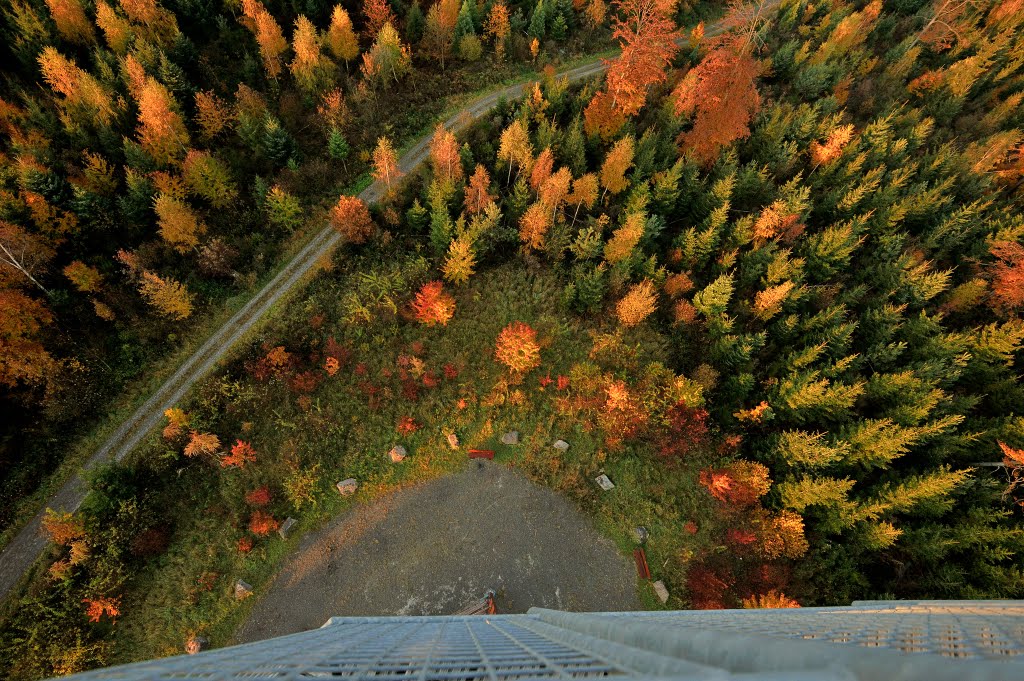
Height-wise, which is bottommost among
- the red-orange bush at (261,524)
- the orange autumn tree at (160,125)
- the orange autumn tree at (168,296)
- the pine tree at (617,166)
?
the red-orange bush at (261,524)

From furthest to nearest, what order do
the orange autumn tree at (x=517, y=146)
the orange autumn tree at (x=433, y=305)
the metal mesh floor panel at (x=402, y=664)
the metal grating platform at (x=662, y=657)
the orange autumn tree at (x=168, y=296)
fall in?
1. the orange autumn tree at (x=517, y=146)
2. the orange autumn tree at (x=433, y=305)
3. the orange autumn tree at (x=168, y=296)
4. the metal mesh floor panel at (x=402, y=664)
5. the metal grating platform at (x=662, y=657)

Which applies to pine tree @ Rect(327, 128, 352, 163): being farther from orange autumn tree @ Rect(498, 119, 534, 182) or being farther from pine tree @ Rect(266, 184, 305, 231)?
orange autumn tree @ Rect(498, 119, 534, 182)

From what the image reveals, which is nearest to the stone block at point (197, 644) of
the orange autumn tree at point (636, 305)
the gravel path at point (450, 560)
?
the gravel path at point (450, 560)

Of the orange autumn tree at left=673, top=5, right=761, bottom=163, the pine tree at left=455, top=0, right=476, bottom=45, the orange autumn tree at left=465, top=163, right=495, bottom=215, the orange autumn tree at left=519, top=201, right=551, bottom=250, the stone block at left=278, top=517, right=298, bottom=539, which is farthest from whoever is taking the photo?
the pine tree at left=455, top=0, right=476, bottom=45

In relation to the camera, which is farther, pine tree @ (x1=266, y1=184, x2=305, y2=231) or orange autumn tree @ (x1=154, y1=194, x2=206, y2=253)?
pine tree @ (x1=266, y1=184, x2=305, y2=231)

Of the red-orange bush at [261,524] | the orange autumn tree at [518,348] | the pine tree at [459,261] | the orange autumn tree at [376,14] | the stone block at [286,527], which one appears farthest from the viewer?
the orange autumn tree at [376,14]

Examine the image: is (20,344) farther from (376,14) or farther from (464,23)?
(464,23)

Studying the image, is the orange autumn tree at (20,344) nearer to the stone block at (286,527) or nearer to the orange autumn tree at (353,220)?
the stone block at (286,527)

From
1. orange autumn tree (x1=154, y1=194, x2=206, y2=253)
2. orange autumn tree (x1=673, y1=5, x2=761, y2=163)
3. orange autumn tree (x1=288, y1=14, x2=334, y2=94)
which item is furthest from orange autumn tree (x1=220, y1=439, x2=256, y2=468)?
orange autumn tree (x1=673, y1=5, x2=761, y2=163)
